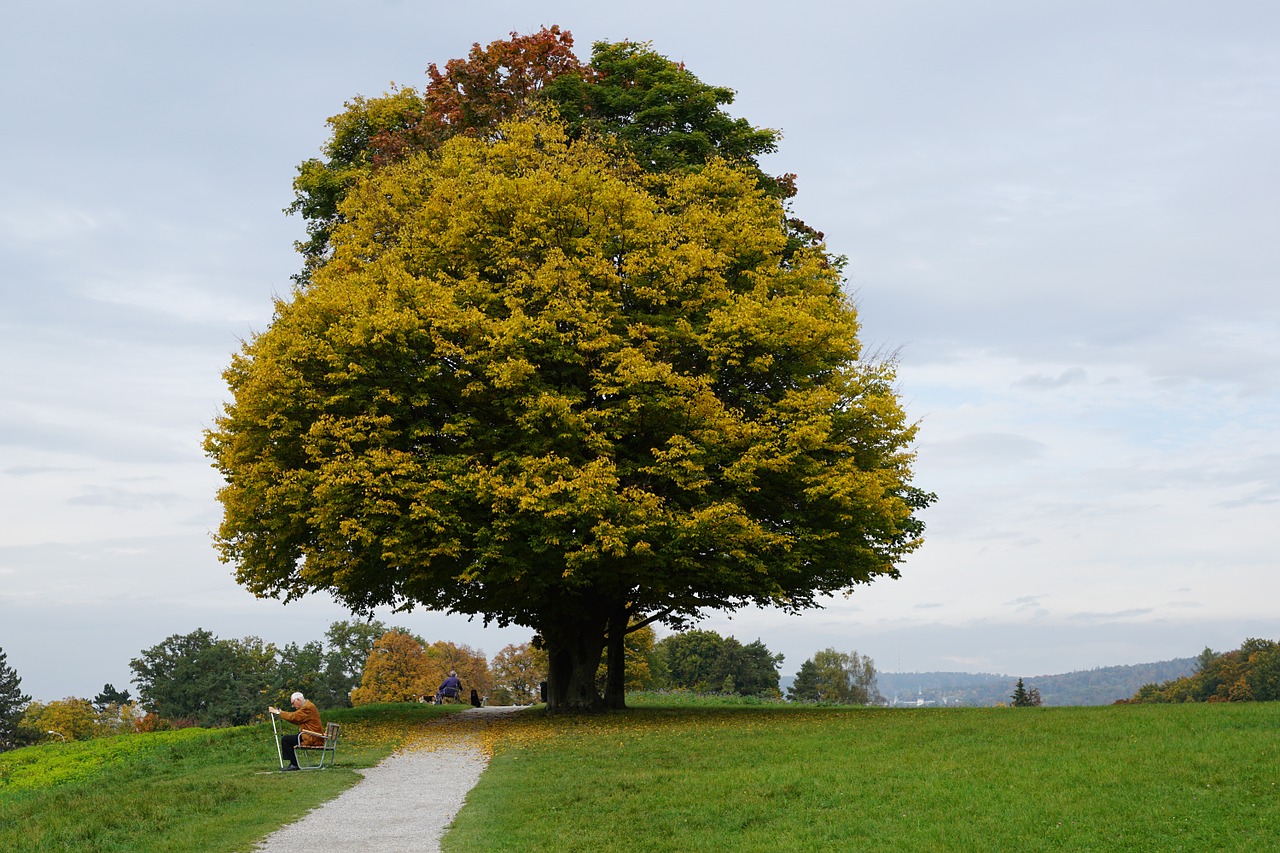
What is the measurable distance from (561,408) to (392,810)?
11.3m

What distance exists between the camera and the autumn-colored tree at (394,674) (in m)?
76.4

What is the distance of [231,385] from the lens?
29.7 meters

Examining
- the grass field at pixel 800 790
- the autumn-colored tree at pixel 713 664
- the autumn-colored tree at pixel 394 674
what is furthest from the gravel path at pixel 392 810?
the autumn-colored tree at pixel 713 664

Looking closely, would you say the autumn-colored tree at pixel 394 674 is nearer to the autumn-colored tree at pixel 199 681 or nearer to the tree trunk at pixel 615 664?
the autumn-colored tree at pixel 199 681

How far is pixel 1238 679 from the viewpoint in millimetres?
58906

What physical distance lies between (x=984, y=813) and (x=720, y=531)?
1239 cm

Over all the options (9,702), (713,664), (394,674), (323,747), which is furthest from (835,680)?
(323,747)

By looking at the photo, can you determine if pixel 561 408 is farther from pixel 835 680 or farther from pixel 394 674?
pixel 835 680

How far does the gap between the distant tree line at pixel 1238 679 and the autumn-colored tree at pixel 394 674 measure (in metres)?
47.2

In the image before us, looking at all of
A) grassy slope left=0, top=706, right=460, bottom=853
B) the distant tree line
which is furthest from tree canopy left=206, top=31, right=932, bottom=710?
the distant tree line

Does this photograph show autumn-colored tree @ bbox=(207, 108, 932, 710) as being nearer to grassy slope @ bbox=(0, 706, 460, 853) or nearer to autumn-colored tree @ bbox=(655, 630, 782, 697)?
grassy slope @ bbox=(0, 706, 460, 853)

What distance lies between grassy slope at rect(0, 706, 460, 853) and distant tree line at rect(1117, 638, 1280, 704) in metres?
44.0

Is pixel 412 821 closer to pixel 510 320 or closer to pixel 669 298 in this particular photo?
pixel 510 320

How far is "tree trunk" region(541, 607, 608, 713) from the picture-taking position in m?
29.5
